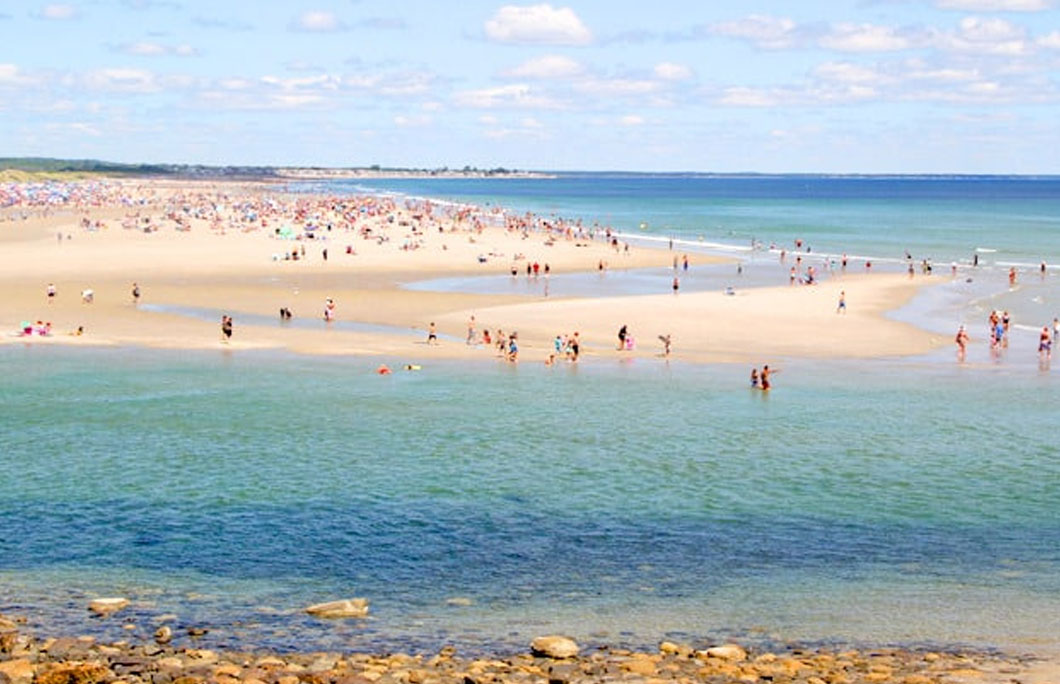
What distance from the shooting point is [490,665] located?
19.9m

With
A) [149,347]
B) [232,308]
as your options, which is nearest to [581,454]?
[149,347]

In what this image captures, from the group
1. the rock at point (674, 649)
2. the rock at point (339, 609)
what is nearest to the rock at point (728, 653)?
the rock at point (674, 649)

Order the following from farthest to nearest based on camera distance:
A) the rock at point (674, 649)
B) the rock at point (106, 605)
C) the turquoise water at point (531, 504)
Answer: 1. the turquoise water at point (531, 504)
2. the rock at point (106, 605)
3. the rock at point (674, 649)

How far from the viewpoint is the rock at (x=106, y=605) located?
22.4 metres

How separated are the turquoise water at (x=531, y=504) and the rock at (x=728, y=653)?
1.06 meters

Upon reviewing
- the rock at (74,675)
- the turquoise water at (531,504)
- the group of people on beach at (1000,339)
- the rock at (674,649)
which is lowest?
the turquoise water at (531,504)

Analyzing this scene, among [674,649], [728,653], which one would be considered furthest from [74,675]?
[728,653]

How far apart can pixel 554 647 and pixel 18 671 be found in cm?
768

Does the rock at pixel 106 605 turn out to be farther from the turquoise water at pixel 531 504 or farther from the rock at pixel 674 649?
the rock at pixel 674 649

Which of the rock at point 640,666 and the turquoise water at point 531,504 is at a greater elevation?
the rock at point 640,666

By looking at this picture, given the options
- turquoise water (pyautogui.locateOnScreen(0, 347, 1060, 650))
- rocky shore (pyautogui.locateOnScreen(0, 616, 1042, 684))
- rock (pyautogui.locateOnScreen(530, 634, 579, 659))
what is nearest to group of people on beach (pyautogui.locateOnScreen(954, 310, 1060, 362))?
turquoise water (pyautogui.locateOnScreen(0, 347, 1060, 650))

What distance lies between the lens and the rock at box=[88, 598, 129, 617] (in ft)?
73.6

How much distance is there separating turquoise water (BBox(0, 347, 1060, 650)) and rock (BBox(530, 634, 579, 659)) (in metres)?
0.73

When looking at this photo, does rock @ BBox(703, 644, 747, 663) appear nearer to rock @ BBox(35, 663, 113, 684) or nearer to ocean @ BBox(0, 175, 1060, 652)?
ocean @ BBox(0, 175, 1060, 652)
